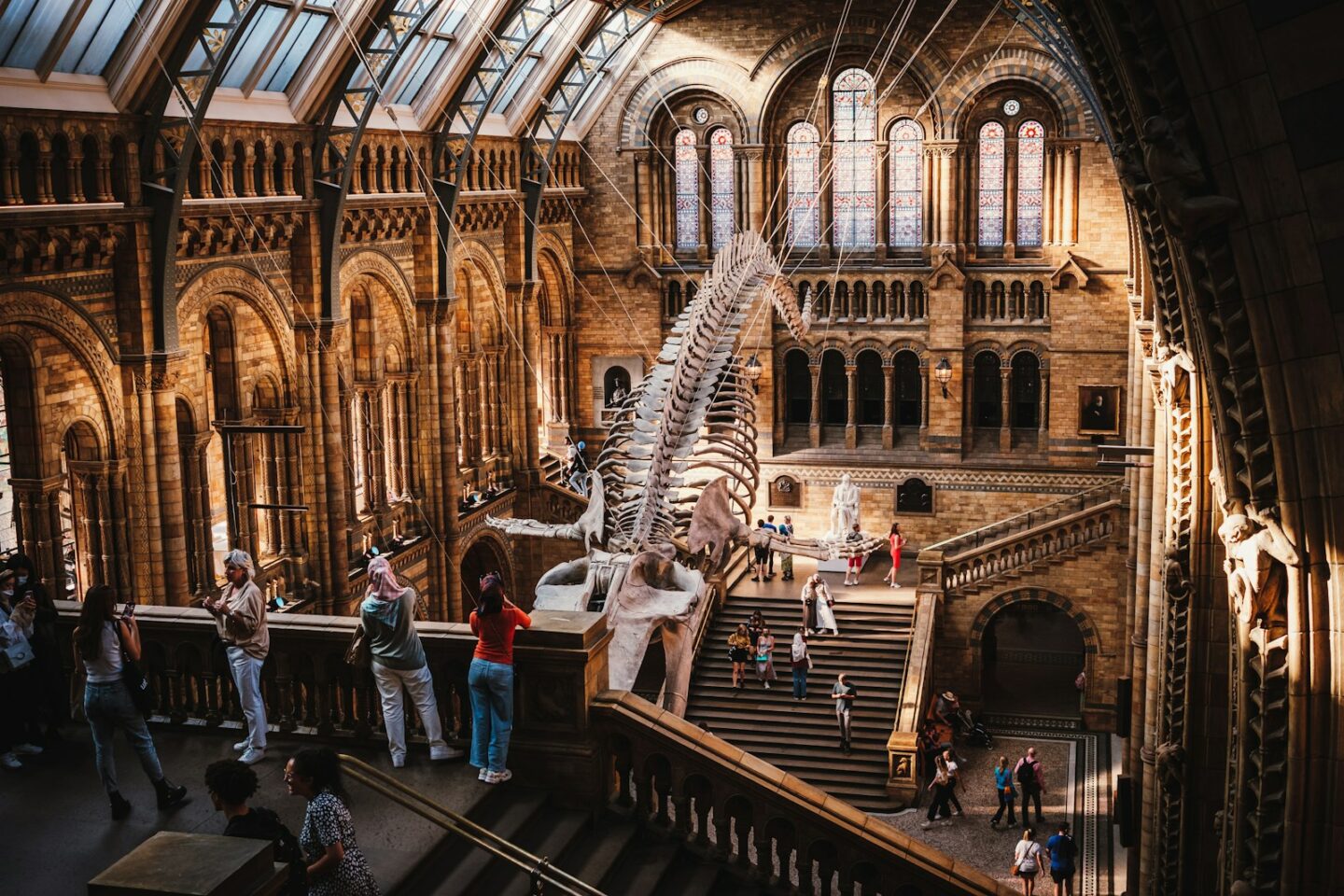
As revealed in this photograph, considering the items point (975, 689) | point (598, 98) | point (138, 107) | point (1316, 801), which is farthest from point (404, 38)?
point (1316, 801)

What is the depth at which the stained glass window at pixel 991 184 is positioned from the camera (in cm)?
3058

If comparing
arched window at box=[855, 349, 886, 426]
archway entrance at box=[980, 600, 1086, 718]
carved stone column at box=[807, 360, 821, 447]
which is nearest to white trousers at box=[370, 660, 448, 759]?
archway entrance at box=[980, 600, 1086, 718]

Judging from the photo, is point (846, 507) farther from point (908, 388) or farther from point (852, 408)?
point (908, 388)

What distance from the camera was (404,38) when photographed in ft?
70.0

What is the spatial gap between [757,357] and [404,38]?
12.5 meters

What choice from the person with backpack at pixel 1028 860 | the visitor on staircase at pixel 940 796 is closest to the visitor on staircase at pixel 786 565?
the visitor on staircase at pixel 940 796

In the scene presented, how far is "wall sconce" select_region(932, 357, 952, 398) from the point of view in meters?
30.9

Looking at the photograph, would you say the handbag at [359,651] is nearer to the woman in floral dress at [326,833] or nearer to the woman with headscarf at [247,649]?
the woman with headscarf at [247,649]

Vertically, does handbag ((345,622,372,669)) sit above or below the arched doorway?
above

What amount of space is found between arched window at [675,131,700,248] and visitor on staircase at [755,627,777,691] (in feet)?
36.0

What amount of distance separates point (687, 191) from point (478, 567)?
9.36 m

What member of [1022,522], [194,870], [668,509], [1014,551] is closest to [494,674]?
[194,870]

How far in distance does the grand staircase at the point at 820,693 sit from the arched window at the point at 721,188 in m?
8.20

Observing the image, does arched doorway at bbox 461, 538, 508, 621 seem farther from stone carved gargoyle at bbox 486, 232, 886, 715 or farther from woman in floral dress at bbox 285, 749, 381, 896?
woman in floral dress at bbox 285, 749, 381, 896
